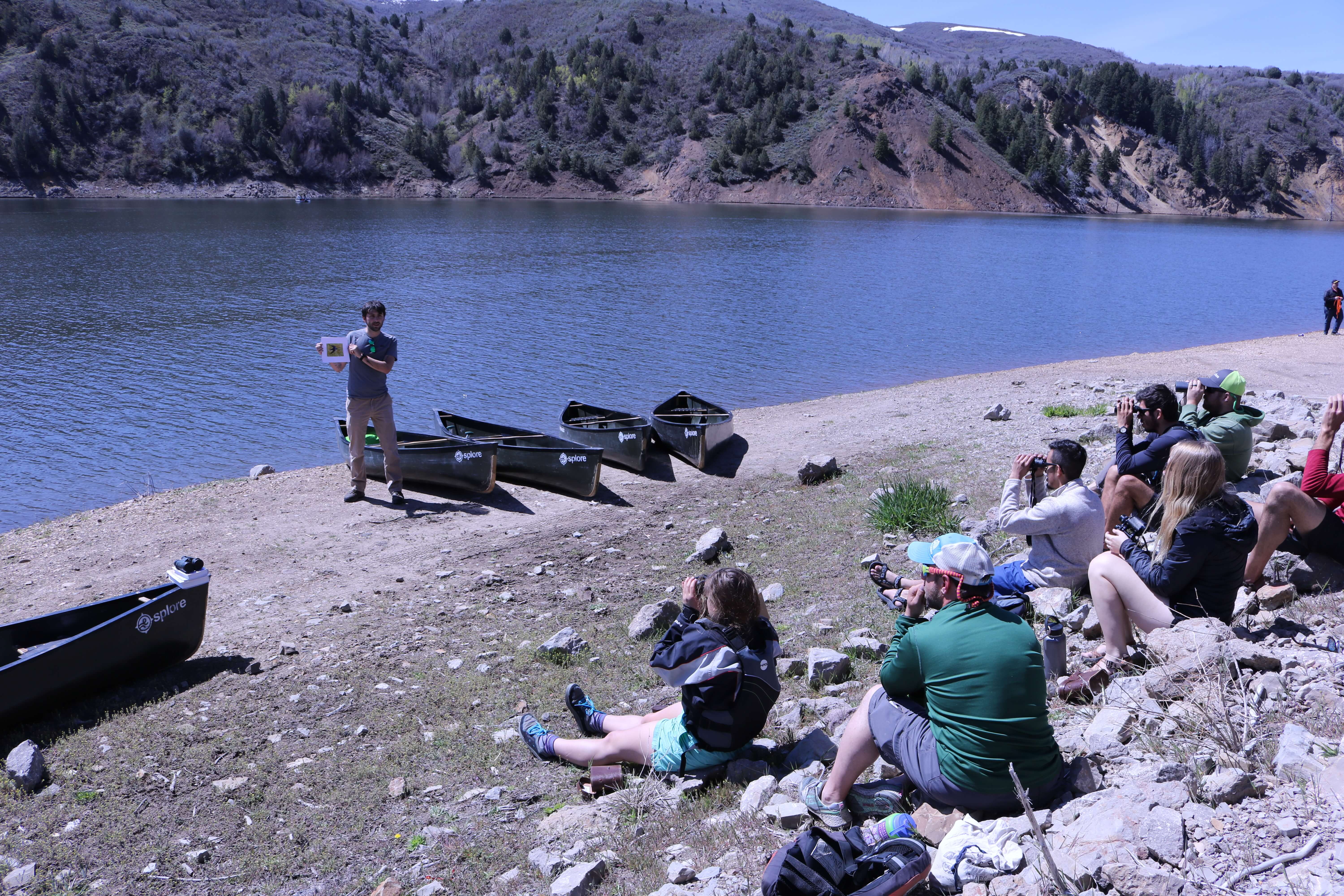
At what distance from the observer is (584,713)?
6105 millimetres

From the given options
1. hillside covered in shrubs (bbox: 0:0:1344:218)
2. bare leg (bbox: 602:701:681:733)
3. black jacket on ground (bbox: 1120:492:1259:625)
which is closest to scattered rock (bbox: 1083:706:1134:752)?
black jacket on ground (bbox: 1120:492:1259:625)

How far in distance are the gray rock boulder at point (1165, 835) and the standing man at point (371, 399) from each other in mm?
9587

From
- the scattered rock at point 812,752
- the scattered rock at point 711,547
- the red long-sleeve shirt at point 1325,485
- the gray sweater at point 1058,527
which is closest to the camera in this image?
the scattered rock at point 812,752

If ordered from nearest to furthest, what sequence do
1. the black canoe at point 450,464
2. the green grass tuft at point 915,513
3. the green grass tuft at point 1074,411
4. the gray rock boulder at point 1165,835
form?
the gray rock boulder at point 1165,835 → the green grass tuft at point 915,513 → the black canoe at point 450,464 → the green grass tuft at point 1074,411

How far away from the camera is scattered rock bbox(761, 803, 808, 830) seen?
4508mm

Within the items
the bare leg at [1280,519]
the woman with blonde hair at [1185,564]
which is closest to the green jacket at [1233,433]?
the bare leg at [1280,519]

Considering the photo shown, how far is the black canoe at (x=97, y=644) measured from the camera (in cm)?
677

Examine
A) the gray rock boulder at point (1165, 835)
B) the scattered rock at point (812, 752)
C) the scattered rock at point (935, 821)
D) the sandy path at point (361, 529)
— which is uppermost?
the gray rock boulder at point (1165, 835)

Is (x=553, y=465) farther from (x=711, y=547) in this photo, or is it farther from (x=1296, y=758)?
(x=1296, y=758)

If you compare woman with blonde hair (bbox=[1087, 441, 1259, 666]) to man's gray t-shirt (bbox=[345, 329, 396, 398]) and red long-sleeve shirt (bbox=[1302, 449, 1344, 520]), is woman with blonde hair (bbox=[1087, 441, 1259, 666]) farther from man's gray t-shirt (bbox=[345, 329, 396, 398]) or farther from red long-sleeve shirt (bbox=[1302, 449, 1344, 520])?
man's gray t-shirt (bbox=[345, 329, 396, 398])

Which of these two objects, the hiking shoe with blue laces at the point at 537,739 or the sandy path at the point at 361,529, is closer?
the hiking shoe with blue laces at the point at 537,739

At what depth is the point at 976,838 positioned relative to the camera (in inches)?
150

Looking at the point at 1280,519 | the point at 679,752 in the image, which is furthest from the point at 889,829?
the point at 1280,519

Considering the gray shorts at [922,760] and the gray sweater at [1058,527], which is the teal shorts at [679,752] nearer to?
the gray shorts at [922,760]
